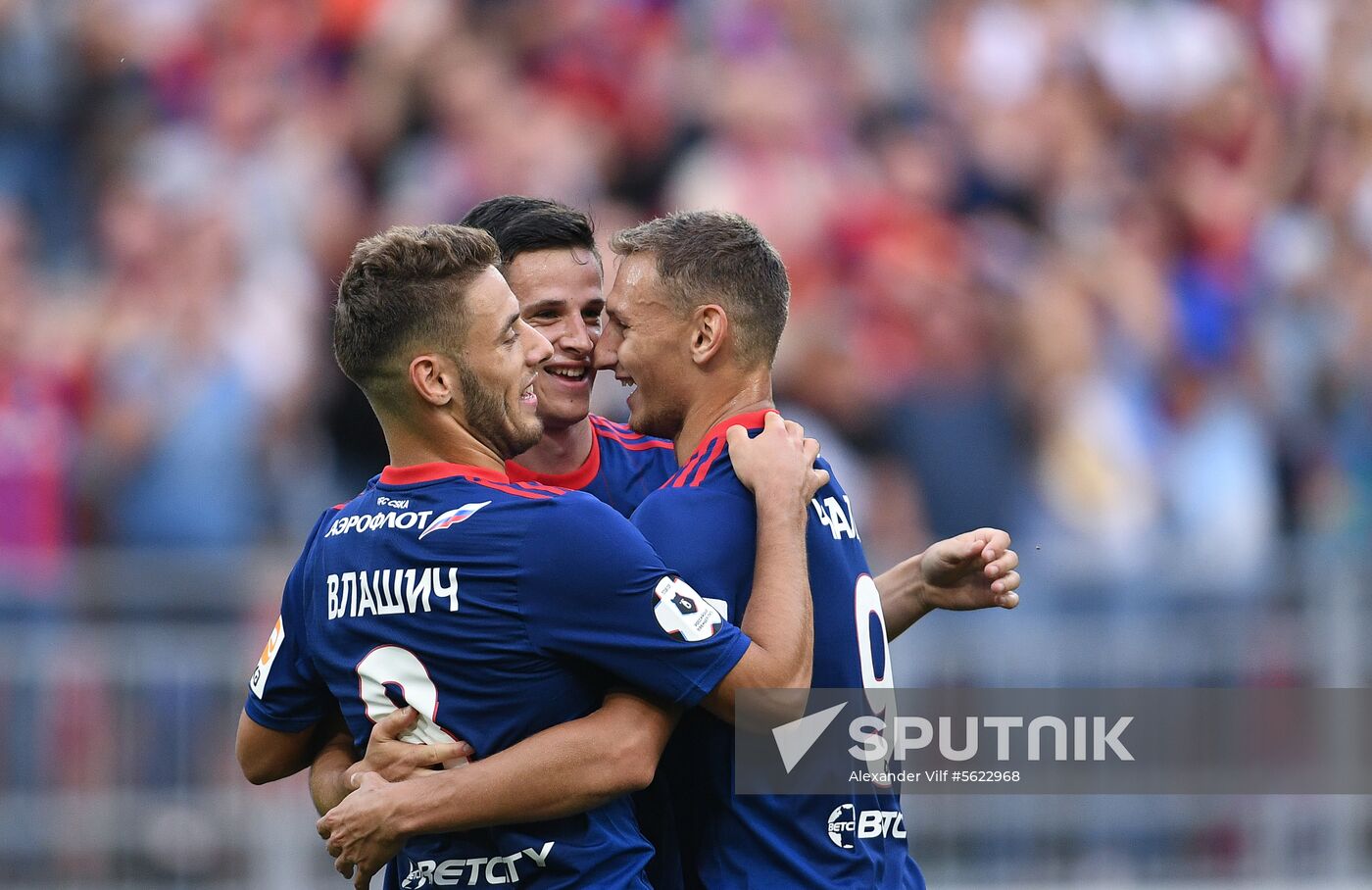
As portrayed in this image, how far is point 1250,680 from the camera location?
901 cm

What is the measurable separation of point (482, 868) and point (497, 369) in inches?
42.6

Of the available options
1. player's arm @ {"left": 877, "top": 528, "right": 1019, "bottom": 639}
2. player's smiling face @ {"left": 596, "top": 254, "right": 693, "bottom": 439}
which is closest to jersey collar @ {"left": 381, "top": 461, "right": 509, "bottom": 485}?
player's smiling face @ {"left": 596, "top": 254, "right": 693, "bottom": 439}

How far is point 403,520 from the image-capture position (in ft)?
13.6

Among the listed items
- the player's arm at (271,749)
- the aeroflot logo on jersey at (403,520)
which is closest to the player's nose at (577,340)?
the aeroflot logo on jersey at (403,520)

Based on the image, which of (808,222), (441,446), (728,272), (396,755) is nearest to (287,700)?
(396,755)

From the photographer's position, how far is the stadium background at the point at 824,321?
→ 8.87m

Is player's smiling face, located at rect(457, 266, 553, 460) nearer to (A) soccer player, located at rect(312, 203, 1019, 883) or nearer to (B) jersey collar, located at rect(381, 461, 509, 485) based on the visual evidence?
(B) jersey collar, located at rect(381, 461, 509, 485)

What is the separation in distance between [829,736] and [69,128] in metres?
7.88

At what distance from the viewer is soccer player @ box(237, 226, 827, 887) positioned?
4.02 meters

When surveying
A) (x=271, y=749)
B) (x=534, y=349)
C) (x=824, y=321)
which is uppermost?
(x=824, y=321)

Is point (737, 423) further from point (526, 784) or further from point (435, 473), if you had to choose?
point (526, 784)

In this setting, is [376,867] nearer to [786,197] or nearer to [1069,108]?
[786,197]

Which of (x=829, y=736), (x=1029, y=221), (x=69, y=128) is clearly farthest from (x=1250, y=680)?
(x=69, y=128)

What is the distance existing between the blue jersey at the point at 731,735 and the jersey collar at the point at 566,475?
0.84 meters
